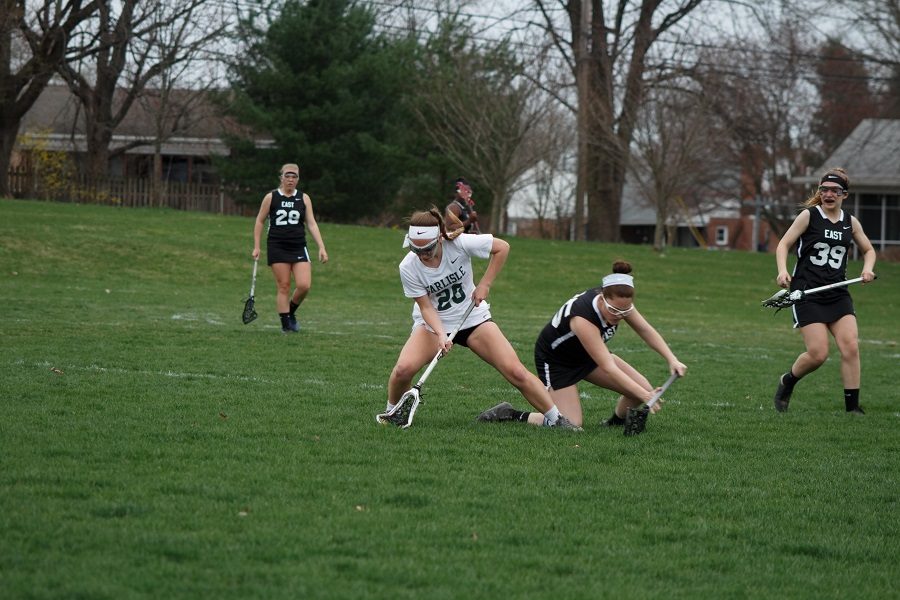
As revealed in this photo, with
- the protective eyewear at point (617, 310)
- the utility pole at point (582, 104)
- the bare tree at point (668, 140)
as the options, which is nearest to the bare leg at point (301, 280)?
the protective eyewear at point (617, 310)

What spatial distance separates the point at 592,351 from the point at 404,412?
1343 mm

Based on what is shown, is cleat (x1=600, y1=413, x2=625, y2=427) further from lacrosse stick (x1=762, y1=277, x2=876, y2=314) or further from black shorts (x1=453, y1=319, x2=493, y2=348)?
lacrosse stick (x1=762, y1=277, x2=876, y2=314)

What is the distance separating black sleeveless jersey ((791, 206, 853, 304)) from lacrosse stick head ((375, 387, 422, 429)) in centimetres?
375

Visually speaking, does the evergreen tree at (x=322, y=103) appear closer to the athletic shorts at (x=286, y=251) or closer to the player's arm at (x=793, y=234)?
the athletic shorts at (x=286, y=251)

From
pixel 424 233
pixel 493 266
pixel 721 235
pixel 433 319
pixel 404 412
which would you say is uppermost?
pixel 721 235

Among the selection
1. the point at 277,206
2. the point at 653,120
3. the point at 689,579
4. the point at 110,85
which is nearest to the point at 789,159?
the point at 653,120

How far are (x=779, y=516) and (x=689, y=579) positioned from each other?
1.28 m

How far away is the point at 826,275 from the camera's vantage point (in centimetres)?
962

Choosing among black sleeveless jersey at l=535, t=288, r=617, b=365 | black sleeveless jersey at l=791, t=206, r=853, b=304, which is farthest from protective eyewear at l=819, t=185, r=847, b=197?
black sleeveless jersey at l=535, t=288, r=617, b=365

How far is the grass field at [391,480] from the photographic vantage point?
4.68m

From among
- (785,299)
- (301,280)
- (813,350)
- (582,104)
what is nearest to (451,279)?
(785,299)

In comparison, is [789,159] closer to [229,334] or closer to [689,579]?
[229,334]

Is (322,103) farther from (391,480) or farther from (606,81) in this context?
(391,480)

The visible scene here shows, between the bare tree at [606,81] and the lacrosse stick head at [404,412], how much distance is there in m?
26.3
